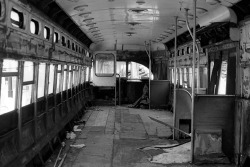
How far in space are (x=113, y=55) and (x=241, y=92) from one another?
11088 millimetres

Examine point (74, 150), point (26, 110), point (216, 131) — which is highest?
point (26, 110)

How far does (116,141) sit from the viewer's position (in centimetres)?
827

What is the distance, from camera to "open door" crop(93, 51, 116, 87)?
53.7 feet

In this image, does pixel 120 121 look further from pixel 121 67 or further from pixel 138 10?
pixel 121 67

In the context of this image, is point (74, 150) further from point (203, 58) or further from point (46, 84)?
point (203, 58)

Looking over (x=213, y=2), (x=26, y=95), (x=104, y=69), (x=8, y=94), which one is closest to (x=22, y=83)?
(x=8, y=94)

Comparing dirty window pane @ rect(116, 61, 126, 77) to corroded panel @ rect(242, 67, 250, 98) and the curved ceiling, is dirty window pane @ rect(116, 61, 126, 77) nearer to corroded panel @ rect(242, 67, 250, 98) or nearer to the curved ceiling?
the curved ceiling

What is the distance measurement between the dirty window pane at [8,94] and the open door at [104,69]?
11367 millimetres

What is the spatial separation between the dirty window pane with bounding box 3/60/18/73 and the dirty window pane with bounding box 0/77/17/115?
5.2 inches

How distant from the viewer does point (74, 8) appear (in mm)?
7422

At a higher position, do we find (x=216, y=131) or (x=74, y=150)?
(x=216, y=131)

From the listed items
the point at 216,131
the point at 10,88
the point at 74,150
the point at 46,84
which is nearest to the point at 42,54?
the point at 46,84

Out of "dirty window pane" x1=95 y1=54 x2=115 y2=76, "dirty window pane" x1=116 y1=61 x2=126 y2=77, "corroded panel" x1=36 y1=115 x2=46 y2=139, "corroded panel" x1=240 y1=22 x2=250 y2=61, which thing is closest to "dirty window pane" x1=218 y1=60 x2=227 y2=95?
"corroded panel" x1=240 y1=22 x2=250 y2=61

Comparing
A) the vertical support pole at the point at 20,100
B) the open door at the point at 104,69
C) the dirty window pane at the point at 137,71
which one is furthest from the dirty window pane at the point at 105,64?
the vertical support pole at the point at 20,100
